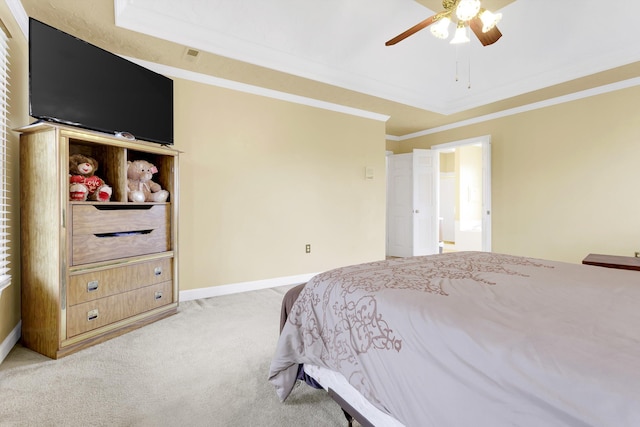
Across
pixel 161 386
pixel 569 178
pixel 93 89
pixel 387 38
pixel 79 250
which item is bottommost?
pixel 161 386

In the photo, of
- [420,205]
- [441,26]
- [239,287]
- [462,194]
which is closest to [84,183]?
[239,287]

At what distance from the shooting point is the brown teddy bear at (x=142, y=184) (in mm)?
2585

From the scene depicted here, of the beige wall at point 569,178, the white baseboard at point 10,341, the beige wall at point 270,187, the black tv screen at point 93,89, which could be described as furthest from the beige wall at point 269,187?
the beige wall at point 569,178

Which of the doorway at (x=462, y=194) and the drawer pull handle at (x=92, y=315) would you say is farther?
the doorway at (x=462, y=194)

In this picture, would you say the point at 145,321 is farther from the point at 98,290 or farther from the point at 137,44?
the point at 137,44

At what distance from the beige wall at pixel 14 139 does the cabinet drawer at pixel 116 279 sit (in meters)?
0.41

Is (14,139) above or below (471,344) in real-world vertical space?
above

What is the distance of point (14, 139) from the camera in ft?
7.16

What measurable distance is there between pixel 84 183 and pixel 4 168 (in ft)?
1.37

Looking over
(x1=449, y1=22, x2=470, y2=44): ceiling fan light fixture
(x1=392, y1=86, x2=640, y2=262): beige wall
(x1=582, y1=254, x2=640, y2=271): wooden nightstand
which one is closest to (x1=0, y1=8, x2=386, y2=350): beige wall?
(x1=392, y1=86, x2=640, y2=262): beige wall

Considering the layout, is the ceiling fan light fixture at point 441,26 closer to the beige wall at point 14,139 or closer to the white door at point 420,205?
the beige wall at point 14,139

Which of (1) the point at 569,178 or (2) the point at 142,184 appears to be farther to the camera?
(1) the point at 569,178

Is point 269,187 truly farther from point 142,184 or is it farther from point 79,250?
point 79,250

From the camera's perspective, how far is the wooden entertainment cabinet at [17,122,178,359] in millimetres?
2014
